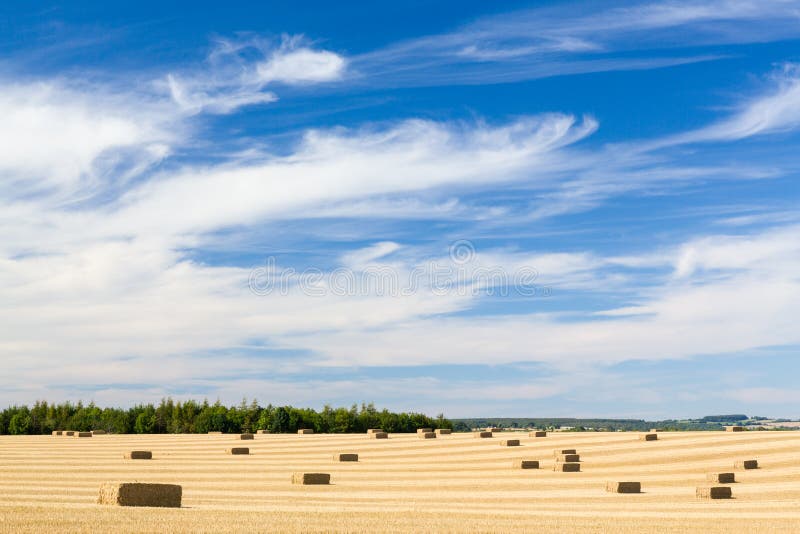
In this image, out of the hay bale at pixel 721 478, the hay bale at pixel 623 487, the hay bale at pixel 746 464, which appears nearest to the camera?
the hay bale at pixel 623 487

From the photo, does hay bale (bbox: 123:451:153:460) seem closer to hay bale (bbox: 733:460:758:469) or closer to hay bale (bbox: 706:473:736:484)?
hay bale (bbox: 706:473:736:484)

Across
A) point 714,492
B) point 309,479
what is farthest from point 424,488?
point 714,492

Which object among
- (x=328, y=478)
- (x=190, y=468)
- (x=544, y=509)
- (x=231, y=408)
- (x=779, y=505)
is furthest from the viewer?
(x=231, y=408)

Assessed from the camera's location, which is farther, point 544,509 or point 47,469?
point 47,469

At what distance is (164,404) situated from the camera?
118 meters

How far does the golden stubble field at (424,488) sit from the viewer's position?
928 inches

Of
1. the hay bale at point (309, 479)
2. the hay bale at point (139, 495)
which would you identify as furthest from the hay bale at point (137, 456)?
the hay bale at point (139, 495)

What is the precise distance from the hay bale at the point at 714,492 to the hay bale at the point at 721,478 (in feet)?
17.4

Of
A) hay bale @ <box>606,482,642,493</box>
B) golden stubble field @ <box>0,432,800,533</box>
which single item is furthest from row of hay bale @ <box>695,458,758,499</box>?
hay bale @ <box>606,482,642,493</box>

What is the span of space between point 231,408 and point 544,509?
8931 cm

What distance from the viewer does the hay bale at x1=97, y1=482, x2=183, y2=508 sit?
26406 millimetres

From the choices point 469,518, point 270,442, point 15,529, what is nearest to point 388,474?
point 469,518

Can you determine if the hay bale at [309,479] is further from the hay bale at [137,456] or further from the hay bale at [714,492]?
the hay bale at [137,456]

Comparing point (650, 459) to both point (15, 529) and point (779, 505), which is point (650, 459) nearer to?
point (779, 505)
